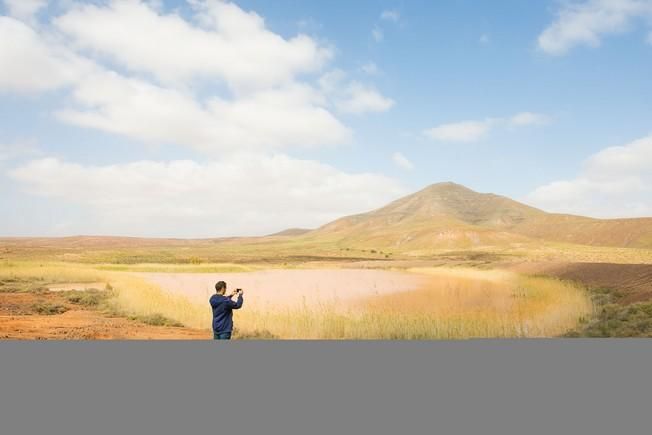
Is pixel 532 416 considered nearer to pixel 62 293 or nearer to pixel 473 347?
pixel 473 347

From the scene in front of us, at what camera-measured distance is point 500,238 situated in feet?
513

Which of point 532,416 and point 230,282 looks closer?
point 532,416

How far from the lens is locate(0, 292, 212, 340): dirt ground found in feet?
52.6

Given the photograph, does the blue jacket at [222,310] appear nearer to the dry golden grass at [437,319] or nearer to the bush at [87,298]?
the dry golden grass at [437,319]

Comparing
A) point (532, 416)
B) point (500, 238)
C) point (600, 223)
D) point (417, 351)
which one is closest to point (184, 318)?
point (417, 351)

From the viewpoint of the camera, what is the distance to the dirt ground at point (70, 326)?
1605 cm

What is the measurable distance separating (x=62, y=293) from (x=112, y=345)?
59.8 ft

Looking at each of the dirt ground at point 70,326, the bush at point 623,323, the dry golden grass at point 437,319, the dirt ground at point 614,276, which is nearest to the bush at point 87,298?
the dirt ground at point 70,326

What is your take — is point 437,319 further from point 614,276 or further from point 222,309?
point 614,276

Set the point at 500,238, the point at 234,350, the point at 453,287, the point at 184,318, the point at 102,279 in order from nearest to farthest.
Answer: the point at 234,350 < the point at 184,318 < the point at 453,287 < the point at 102,279 < the point at 500,238

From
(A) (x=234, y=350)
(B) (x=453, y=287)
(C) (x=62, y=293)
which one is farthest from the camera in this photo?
(B) (x=453, y=287)

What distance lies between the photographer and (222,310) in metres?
10.0

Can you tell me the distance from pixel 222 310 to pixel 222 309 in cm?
2

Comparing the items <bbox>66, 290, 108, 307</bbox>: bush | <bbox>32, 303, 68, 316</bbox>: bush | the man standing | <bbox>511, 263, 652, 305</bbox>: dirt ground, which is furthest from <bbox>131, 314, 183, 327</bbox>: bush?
<bbox>511, 263, 652, 305</bbox>: dirt ground
